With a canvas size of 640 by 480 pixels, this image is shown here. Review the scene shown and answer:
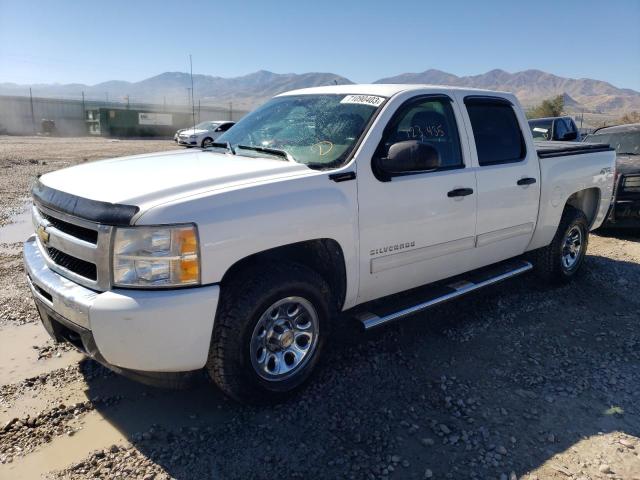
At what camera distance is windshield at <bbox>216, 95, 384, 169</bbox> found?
Result: 11.5 ft

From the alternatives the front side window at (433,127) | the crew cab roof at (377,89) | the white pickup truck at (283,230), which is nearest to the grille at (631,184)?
the white pickup truck at (283,230)

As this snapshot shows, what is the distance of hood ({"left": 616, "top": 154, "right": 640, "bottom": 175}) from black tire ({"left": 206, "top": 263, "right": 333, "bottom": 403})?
682 cm

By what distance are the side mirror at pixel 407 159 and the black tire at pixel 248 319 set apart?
34.7 inches

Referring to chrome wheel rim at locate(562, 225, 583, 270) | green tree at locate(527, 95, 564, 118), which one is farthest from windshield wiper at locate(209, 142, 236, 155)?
Result: green tree at locate(527, 95, 564, 118)

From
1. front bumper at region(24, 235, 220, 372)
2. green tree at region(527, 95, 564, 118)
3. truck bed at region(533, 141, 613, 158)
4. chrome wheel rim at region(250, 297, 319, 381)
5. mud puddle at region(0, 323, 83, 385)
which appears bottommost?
mud puddle at region(0, 323, 83, 385)

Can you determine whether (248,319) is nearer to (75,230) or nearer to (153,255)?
(153,255)

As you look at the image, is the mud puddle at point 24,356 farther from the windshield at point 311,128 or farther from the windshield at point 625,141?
the windshield at point 625,141

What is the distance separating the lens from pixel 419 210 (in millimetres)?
3660

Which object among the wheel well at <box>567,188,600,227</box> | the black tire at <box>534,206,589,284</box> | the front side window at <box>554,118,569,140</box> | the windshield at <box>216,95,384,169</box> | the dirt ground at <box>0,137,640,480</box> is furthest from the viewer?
the front side window at <box>554,118,569,140</box>

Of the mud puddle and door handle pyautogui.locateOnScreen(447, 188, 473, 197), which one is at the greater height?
door handle pyautogui.locateOnScreen(447, 188, 473, 197)

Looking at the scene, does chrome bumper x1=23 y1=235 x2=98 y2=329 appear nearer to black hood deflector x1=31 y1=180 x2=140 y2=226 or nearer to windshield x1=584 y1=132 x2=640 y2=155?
black hood deflector x1=31 y1=180 x2=140 y2=226

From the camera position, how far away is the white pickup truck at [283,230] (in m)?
2.65

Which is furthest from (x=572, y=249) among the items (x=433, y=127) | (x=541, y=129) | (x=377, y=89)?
(x=541, y=129)

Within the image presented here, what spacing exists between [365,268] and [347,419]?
976mm
